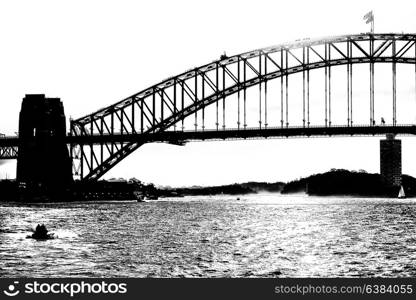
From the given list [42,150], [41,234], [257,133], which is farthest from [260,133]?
[41,234]

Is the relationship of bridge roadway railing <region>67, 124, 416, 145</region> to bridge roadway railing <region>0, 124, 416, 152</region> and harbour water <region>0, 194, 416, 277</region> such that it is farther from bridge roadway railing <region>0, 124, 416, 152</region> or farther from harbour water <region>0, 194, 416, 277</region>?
harbour water <region>0, 194, 416, 277</region>

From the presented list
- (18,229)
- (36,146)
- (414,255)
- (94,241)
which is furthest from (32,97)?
(414,255)

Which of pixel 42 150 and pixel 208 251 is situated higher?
pixel 42 150

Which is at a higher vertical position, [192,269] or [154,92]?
[154,92]

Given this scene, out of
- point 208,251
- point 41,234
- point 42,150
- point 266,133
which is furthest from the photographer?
point 42,150

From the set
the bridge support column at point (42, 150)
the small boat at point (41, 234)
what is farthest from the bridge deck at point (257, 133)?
the small boat at point (41, 234)

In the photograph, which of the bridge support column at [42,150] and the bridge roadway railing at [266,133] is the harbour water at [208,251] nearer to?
the bridge roadway railing at [266,133]

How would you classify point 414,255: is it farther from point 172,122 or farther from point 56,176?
point 56,176

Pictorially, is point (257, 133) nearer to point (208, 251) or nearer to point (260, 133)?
point (260, 133)
